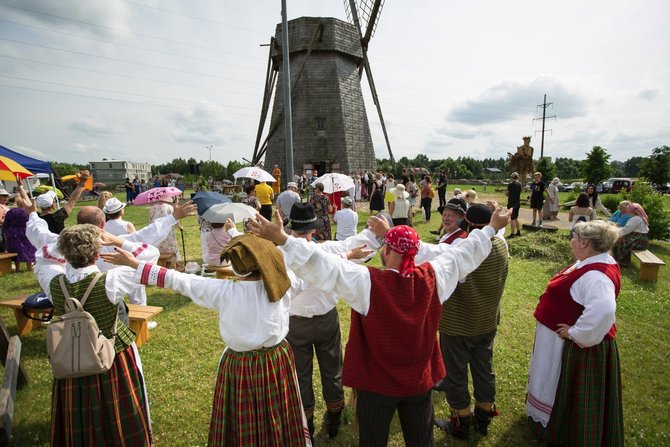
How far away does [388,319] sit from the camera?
2.06 m

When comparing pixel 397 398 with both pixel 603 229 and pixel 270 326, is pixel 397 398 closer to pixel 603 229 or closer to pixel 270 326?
pixel 270 326

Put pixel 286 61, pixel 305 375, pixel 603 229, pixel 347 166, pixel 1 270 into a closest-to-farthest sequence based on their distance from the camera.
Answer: pixel 603 229 < pixel 305 375 < pixel 1 270 < pixel 286 61 < pixel 347 166

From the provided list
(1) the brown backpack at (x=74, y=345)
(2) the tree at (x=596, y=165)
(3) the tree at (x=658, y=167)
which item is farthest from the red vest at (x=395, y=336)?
(3) the tree at (x=658, y=167)

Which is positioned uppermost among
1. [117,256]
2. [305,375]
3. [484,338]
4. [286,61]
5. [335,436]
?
[286,61]

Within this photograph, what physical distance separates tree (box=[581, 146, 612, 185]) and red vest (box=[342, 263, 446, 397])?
115 feet

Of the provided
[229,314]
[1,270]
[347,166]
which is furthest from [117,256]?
[347,166]

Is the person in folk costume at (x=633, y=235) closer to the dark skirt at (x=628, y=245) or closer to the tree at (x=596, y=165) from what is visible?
the dark skirt at (x=628, y=245)

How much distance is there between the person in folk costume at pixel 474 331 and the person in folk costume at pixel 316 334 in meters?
0.95

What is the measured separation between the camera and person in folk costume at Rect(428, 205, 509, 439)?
3047 mm

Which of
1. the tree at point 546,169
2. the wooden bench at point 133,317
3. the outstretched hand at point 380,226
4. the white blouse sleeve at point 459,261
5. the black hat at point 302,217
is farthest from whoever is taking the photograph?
the tree at point 546,169

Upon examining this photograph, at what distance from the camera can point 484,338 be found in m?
3.19

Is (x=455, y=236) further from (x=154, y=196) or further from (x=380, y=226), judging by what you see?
(x=154, y=196)

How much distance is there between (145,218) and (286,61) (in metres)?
9.67

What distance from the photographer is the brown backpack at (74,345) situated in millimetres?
2314
